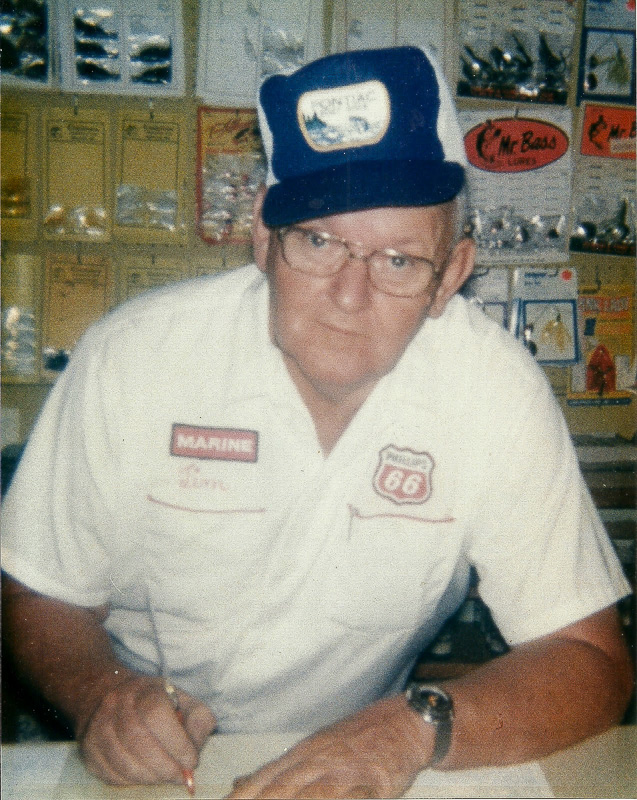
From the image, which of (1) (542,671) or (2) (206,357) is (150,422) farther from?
(1) (542,671)

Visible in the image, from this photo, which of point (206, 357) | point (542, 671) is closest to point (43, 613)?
point (206, 357)

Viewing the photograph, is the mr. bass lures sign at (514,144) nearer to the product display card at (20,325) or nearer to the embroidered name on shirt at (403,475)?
the embroidered name on shirt at (403,475)

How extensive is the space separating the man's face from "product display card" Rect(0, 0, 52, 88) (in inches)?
29.0

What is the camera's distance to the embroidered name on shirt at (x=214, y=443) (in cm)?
91

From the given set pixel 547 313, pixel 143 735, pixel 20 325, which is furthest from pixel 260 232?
pixel 547 313

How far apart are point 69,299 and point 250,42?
2.11 feet

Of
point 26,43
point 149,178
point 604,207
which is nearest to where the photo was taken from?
point 26,43

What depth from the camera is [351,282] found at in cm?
79

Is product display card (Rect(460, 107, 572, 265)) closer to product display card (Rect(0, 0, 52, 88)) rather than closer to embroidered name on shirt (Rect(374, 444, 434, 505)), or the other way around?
embroidered name on shirt (Rect(374, 444, 434, 505))

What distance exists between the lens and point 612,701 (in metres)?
0.81

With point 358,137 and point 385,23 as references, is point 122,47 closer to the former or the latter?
point 385,23

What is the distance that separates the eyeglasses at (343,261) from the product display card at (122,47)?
0.70 meters

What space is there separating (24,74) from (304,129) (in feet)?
2.51

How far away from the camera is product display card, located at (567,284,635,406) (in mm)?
1499
